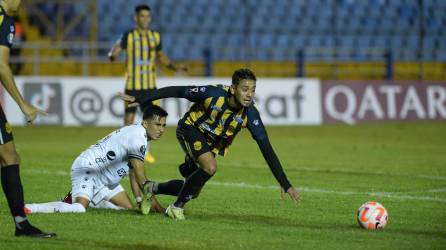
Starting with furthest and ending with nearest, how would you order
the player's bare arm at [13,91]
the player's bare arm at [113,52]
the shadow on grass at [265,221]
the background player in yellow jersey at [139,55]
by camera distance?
the background player in yellow jersey at [139,55]
the player's bare arm at [113,52]
the shadow on grass at [265,221]
the player's bare arm at [13,91]

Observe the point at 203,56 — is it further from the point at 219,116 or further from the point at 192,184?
the point at 192,184

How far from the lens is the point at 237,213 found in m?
8.88

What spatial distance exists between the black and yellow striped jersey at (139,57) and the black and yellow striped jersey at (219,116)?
6.38 metres

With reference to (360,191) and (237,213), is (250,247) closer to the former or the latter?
(237,213)

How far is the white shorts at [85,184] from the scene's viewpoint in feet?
28.8

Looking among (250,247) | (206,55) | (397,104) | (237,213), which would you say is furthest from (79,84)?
(250,247)

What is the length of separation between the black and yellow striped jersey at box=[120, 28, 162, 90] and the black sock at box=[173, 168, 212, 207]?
6669 mm

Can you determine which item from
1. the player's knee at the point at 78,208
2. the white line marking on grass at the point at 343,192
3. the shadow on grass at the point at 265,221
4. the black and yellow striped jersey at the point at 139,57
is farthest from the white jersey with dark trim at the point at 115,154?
the black and yellow striped jersey at the point at 139,57

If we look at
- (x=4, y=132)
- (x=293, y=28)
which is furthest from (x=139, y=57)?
(x=293, y=28)

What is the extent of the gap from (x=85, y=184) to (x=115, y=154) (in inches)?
16.6

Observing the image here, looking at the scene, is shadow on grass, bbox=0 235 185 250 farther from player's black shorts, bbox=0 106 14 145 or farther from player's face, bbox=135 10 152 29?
player's face, bbox=135 10 152 29

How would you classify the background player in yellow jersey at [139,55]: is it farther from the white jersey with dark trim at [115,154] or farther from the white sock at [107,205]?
the white jersey with dark trim at [115,154]

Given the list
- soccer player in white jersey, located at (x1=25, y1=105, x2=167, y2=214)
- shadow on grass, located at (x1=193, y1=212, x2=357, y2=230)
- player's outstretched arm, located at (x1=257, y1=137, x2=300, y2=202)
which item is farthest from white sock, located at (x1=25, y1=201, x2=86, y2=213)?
player's outstretched arm, located at (x1=257, y1=137, x2=300, y2=202)

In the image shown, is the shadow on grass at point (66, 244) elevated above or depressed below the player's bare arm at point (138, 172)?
below
